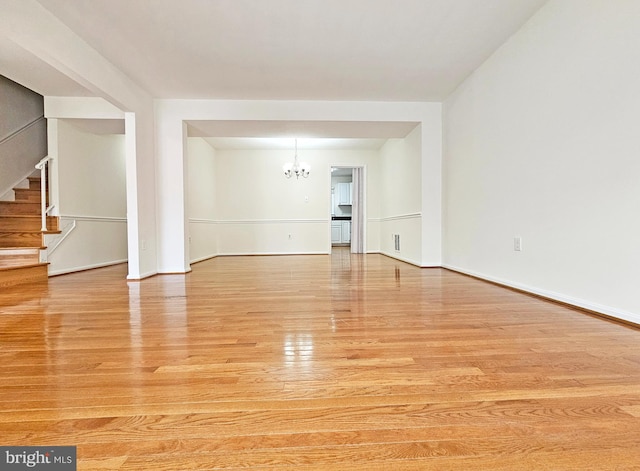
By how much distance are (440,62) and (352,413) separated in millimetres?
3502

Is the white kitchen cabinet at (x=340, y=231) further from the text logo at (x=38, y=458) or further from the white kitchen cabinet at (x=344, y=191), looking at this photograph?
the text logo at (x=38, y=458)

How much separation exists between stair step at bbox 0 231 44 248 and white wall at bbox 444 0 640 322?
5337 millimetres

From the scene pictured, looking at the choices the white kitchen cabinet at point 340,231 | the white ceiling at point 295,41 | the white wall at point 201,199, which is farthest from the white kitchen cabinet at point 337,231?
the white ceiling at point 295,41

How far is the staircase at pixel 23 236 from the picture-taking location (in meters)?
3.55

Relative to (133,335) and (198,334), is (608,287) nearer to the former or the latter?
(198,334)

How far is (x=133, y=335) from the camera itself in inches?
67.8

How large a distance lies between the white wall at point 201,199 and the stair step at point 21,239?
1.92m

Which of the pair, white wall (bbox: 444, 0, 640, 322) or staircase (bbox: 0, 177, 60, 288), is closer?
white wall (bbox: 444, 0, 640, 322)

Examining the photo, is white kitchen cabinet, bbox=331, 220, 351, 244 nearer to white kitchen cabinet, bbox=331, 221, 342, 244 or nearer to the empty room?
white kitchen cabinet, bbox=331, 221, 342, 244

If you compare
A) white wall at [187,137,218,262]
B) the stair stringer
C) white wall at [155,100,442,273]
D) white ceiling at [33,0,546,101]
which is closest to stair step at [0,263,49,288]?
the stair stringer

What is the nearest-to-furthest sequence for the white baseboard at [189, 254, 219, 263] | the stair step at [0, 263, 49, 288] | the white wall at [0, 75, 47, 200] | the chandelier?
the stair step at [0, 263, 49, 288], the white wall at [0, 75, 47, 200], the white baseboard at [189, 254, 219, 263], the chandelier

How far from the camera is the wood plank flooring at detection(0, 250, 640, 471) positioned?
0.80 m

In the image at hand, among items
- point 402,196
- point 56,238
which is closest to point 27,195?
point 56,238

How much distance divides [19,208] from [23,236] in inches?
18.8
